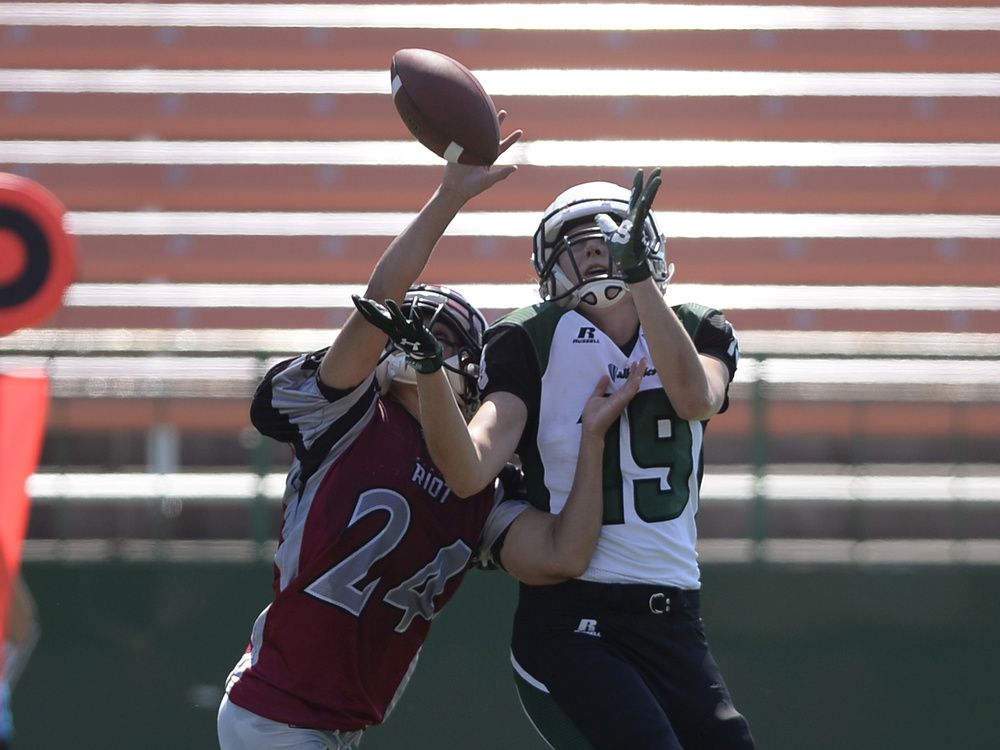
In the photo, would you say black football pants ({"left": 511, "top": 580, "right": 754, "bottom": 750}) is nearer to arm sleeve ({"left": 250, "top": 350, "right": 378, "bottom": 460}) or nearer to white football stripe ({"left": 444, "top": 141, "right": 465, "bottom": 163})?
arm sleeve ({"left": 250, "top": 350, "right": 378, "bottom": 460})

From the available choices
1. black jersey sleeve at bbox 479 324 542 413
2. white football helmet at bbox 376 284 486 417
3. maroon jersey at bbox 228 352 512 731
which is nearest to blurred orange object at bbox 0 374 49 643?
maroon jersey at bbox 228 352 512 731

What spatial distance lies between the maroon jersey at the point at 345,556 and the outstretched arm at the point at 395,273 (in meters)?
0.08

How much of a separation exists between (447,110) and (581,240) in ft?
1.12

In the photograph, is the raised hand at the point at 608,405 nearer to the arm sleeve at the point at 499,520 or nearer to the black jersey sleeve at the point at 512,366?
the black jersey sleeve at the point at 512,366

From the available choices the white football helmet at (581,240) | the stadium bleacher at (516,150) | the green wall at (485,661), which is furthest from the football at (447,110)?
the stadium bleacher at (516,150)

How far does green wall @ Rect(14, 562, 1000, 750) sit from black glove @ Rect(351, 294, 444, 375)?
7.91ft

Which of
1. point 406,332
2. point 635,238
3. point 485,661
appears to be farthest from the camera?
point 485,661

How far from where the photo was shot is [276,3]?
7340mm

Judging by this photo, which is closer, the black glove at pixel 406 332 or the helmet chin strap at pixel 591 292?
the black glove at pixel 406 332

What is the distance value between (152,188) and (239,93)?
642 millimetres

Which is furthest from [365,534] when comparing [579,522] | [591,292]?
[591,292]

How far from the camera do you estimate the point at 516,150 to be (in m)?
7.02

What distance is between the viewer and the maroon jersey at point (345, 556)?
2594mm

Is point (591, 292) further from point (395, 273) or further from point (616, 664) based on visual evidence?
point (616, 664)
